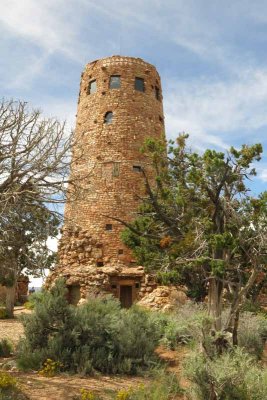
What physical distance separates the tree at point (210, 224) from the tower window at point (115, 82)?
567 inches

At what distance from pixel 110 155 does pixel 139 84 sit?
18.9 ft

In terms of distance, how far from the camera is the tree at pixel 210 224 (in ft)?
37.1

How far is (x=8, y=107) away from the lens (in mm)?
10562

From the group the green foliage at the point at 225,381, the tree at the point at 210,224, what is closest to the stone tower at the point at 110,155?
the tree at the point at 210,224

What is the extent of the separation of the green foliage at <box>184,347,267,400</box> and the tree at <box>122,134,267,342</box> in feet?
11.0

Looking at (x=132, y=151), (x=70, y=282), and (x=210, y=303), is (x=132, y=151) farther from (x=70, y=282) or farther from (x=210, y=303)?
(x=210, y=303)

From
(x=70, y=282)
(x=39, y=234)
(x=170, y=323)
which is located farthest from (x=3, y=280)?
(x=39, y=234)

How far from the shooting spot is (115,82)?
2686 centimetres

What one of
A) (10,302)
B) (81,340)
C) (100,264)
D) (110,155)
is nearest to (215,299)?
(81,340)

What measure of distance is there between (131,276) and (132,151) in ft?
26.0

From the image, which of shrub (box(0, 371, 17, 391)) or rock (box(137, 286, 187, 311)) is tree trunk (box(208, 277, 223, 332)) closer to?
shrub (box(0, 371, 17, 391))

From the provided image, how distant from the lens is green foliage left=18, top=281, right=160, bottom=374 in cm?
950

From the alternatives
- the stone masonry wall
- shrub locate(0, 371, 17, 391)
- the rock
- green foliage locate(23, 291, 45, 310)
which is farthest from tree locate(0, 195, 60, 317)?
the stone masonry wall

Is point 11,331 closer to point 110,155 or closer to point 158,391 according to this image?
point 158,391
